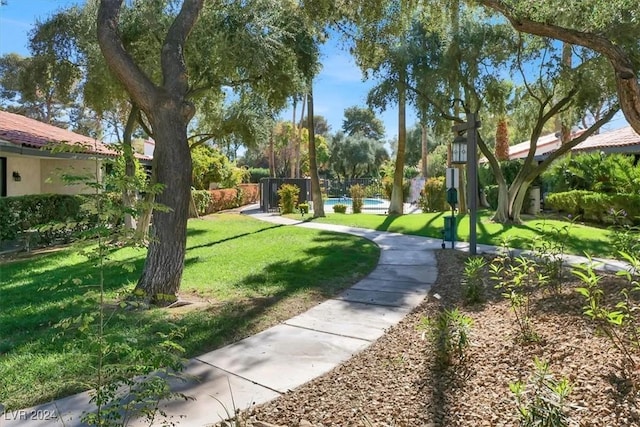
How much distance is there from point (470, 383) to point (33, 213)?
11329mm

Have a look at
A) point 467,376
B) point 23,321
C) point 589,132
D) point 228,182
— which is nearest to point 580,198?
point 589,132

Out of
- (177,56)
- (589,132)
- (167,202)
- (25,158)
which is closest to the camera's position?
(167,202)

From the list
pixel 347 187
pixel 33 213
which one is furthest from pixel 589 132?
pixel 347 187

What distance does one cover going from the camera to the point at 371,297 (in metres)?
6.23

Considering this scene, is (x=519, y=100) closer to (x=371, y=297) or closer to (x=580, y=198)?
(x=580, y=198)

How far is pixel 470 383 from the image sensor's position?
327 centimetres

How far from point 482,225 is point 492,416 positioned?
39.5 feet

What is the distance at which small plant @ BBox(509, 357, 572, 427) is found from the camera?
240 centimetres

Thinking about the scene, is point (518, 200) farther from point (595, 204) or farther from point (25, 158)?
point (25, 158)

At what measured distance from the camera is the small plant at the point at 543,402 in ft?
7.88

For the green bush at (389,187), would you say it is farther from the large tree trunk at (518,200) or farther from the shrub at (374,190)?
the large tree trunk at (518,200)

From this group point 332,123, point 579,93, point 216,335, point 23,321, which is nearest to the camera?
point 216,335

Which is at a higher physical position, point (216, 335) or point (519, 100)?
point (519, 100)

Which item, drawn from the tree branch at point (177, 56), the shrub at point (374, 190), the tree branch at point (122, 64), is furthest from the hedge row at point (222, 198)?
the tree branch at point (122, 64)
